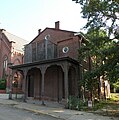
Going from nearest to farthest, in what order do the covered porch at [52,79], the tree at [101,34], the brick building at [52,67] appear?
the tree at [101,34]
the covered porch at [52,79]
the brick building at [52,67]

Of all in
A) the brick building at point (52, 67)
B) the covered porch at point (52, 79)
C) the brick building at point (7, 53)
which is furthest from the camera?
the brick building at point (7, 53)

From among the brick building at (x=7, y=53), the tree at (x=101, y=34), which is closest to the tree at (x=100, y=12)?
the tree at (x=101, y=34)

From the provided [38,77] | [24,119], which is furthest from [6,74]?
[24,119]

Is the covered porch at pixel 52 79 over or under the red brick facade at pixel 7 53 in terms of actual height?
under

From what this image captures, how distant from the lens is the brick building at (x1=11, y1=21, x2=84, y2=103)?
938 inches

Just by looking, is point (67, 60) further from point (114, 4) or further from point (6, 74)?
point (6, 74)

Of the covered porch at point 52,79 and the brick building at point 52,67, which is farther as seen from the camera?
the brick building at point 52,67

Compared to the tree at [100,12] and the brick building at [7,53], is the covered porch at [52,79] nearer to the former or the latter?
the tree at [100,12]

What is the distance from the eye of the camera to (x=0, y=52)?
A: 43.1 m

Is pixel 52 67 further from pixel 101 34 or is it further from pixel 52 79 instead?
pixel 101 34

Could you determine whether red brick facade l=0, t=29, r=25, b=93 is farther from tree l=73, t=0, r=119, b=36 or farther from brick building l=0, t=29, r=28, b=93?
tree l=73, t=0, r=119, b=36

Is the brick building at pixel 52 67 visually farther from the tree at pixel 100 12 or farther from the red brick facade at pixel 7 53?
the red brick facade at pixel 7 53

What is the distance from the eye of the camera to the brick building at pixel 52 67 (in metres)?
23.8

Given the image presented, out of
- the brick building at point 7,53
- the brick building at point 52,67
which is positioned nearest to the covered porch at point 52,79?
the brick building at point 52,67
